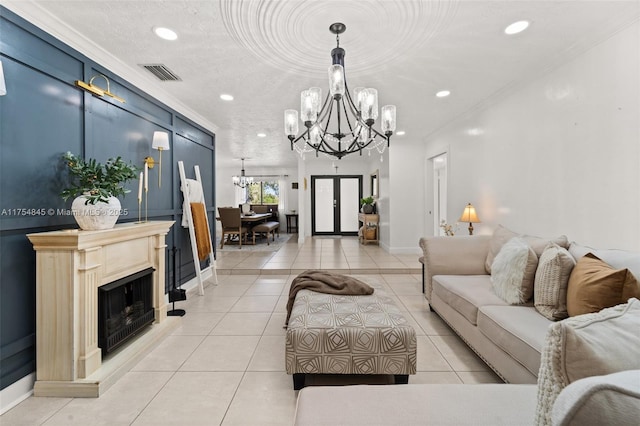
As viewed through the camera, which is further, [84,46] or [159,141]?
[159,141]

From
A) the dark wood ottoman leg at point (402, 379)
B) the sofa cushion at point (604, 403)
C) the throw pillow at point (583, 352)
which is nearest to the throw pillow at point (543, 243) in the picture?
the dark wood ottoman leg at point (402, 379)

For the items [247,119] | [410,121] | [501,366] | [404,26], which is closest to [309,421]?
[501,366]

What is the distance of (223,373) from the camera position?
A: 2086 millimetres

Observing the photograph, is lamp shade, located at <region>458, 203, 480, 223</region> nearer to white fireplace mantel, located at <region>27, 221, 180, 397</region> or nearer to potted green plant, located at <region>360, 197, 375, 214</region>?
white fireplace mantel, located at <region>27, 221, 180, 397</region>

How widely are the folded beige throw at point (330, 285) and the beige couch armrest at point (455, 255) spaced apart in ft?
3.00

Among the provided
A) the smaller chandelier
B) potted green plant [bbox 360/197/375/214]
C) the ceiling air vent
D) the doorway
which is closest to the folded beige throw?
the ceiling air vent

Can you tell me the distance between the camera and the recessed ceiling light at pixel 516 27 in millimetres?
2098

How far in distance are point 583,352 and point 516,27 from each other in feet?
7.83

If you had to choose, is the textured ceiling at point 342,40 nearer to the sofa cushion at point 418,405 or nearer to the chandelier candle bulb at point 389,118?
the chandelier candle bulb at point 389,118

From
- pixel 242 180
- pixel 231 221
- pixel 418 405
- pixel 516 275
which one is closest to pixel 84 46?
pixel 418 405

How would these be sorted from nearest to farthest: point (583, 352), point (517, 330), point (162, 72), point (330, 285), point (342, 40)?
point (583, 352) < point (517, 330) < point (342, 40) < point (330, 285) < point (162, 72)

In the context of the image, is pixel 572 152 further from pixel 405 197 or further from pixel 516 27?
pixel 405 197

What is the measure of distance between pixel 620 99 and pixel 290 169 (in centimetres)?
934

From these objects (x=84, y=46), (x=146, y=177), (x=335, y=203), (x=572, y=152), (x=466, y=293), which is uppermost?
(x=84, y=46)
